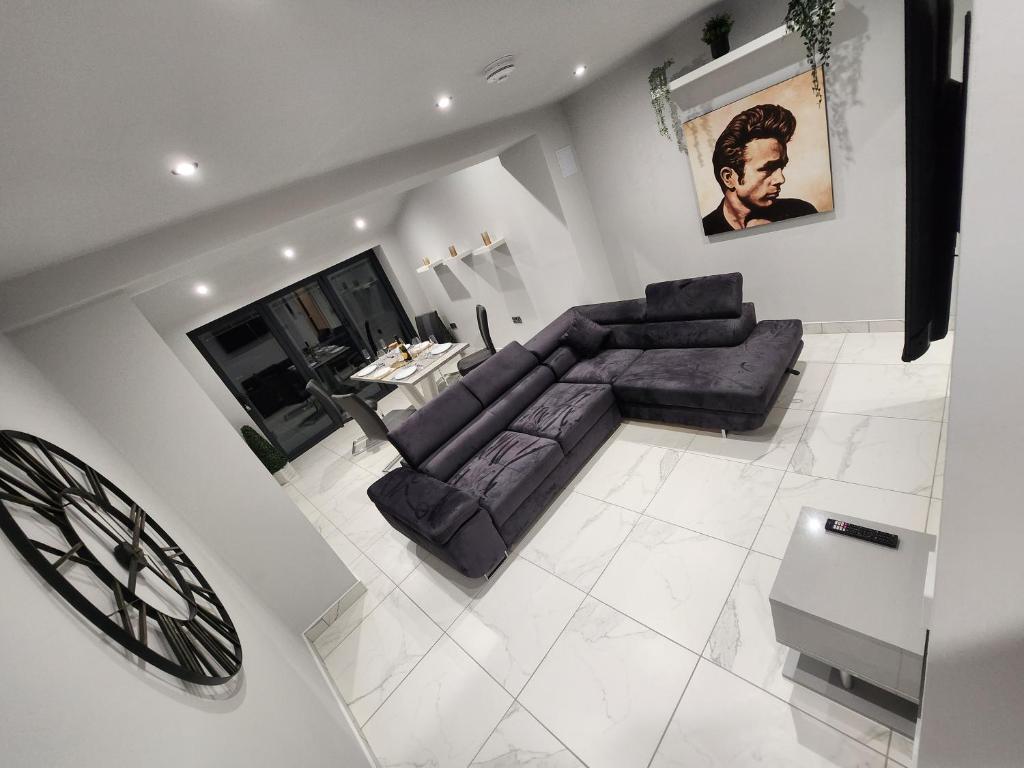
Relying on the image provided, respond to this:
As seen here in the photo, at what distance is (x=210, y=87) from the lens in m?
1.29

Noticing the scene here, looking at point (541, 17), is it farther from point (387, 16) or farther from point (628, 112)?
point (628, 112)

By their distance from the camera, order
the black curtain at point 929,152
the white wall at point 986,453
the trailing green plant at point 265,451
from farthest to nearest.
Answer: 1. the trailing green plant at point 265,451
2. the black curtain at point 929,152
3. the white wall at point 986,453

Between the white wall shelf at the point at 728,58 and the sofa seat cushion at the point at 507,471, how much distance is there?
Result: 303cm

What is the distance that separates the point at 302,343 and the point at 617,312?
4.50 meters

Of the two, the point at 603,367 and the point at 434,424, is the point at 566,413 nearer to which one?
the point at 603,367

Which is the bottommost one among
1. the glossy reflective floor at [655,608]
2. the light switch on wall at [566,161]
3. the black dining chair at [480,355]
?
the glossy reflective floor at [655,608]

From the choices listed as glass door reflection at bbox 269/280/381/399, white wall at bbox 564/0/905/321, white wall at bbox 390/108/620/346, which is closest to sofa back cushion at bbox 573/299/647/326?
white wall at bbox 390/108/620/346

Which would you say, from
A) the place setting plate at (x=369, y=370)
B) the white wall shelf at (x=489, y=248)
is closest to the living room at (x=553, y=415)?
the white wall shelf at (x=489, y=248)

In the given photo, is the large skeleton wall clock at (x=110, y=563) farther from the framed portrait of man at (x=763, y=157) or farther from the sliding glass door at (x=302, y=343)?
the framed portrait of man at (x=763, y=157)

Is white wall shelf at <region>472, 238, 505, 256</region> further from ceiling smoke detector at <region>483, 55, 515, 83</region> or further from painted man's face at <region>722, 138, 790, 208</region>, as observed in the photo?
ceiling smoke detector at <region>483, 55, 515, 83</region>

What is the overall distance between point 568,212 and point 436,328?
10.1ft

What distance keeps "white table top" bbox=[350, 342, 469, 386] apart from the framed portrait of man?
3.10m

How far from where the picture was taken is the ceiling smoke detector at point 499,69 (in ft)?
7.17

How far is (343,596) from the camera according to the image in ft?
9.83
